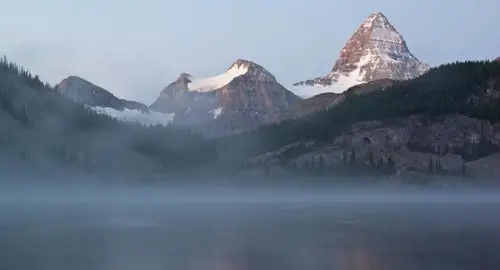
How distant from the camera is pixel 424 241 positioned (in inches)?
3285

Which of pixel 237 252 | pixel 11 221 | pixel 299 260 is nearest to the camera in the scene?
pixel 299 260

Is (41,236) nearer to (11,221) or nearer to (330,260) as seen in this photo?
(11,221)

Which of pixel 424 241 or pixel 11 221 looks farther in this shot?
pixel 11 221

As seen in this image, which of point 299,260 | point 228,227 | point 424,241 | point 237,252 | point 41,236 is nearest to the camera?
point 299,260

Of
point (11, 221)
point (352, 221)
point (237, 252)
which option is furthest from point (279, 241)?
point (11, 221)

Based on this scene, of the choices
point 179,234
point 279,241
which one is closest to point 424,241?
point 279,241

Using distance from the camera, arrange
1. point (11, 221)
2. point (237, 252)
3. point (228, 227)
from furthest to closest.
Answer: point (11, 221)
point (228, 227)
point (237, 252)

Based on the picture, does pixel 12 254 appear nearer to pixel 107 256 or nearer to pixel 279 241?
pixel 107 256

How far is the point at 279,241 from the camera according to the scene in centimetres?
8369

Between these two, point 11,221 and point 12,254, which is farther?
point 11,221

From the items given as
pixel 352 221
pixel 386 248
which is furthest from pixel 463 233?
pixel 352 221

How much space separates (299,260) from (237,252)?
847cm

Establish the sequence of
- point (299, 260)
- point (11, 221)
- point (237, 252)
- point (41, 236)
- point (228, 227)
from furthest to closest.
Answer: point (11, 221), point (228, 227), point (41, 236), point (237, 252), point (299, 260)

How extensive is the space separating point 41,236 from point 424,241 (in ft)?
143
